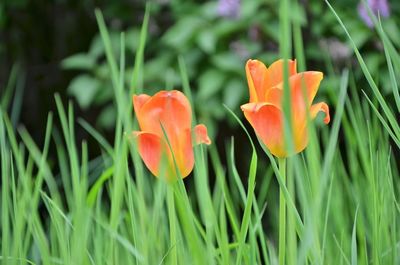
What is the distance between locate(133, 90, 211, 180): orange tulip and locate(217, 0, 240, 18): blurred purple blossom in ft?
4.37

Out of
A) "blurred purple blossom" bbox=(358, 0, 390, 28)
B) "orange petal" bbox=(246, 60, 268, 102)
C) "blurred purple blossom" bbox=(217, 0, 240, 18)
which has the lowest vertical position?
"orange petal" bbox=(246, 60, 268, 102)

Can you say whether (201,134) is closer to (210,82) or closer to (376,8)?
(376,8)

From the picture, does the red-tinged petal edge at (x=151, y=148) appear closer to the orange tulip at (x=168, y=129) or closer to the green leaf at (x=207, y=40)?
the orange tulip at (x=168, y=129)

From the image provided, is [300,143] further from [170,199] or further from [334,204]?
[334,204]

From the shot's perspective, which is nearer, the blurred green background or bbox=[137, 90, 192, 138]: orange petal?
bbox=[137, 90, 192, 138]: orange petal

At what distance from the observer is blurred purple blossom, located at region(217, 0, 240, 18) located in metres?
1.83

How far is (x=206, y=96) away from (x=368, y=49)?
453 mm

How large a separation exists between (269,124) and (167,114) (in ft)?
0.22

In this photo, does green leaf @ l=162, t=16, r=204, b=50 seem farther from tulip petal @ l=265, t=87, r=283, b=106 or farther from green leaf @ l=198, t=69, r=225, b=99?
tulip petal @ l=265, t=87, r=283, b=106

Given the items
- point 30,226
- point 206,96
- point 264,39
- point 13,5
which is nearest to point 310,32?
point 264,39

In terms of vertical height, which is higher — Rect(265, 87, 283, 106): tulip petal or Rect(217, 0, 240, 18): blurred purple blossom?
Rect(217, 0, 240, 18): blurred purple blossom

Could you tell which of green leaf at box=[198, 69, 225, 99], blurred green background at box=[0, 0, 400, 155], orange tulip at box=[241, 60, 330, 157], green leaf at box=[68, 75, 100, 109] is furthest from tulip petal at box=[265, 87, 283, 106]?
green leaf at box=[68, 75, 100, 109]

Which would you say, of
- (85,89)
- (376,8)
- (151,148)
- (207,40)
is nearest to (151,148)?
(151,148)

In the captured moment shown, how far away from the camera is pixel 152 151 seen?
1.71ft
